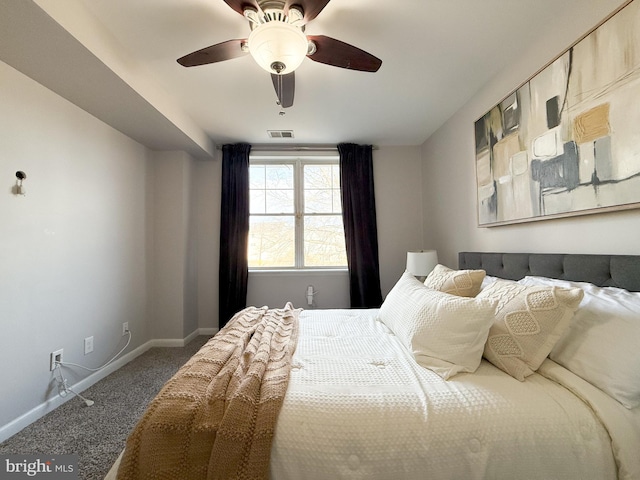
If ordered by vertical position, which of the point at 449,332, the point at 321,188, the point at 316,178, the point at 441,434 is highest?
the point at 316,178

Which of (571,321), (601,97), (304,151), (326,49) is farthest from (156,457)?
(304,151)

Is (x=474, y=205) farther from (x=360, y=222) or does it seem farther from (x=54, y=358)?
(x=54, y=358)

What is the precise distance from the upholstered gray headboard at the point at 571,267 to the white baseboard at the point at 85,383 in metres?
3.11

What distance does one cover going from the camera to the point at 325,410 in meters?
0.89

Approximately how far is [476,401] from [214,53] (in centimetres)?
201

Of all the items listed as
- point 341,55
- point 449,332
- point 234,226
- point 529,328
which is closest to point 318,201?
point 234,226

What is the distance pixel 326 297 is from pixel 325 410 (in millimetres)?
2547

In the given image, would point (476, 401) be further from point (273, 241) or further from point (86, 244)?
point (273, 241)

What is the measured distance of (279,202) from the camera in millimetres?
3537

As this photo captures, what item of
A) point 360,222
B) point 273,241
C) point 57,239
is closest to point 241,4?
point 57,239

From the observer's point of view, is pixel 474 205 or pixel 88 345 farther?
pixel 474 205

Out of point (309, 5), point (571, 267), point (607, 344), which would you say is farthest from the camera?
point (571, 267)

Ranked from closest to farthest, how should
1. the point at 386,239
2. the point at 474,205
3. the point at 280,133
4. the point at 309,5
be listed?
the point at 309,5 < the point at 474,205 < the point at 280,133 < the point at 386,239

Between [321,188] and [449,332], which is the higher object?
[321,188]
